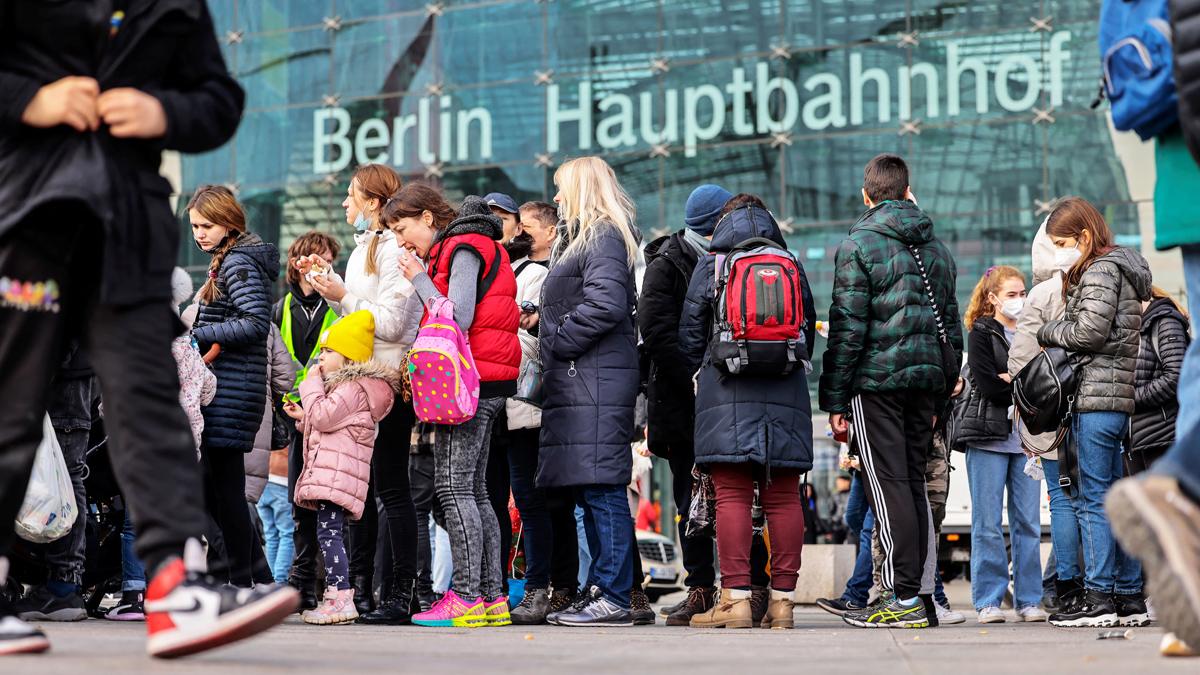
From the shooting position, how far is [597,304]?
23.8ft

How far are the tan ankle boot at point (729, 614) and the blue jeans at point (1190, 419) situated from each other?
3053 mm

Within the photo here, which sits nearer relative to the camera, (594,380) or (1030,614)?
(594,380)

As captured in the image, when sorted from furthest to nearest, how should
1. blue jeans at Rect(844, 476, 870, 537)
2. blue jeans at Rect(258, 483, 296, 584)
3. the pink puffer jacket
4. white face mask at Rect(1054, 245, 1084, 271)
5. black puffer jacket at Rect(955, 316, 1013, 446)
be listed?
blue jeans at Rect(258, 483, 296, 584)
blue jeans at Rect(844, 476, 870, 537)
black puffer jacket at Rect(955, 316, 1013, 446)
white face mask at Rect(1054, 245, 1084, 271)
the pink puffer jacket

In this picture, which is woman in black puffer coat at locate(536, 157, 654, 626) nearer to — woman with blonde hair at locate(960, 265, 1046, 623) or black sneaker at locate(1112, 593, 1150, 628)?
woman with blonde hair at locate(960, 265, 1046, 623)

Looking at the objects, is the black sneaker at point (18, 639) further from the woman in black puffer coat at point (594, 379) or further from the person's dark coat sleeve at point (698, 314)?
the person's dark coat sleeve at point (698, 314)

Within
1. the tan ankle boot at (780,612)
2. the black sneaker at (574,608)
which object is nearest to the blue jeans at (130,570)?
the black sneaker at (574,608)

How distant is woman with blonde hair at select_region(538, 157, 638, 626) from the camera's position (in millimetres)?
7258

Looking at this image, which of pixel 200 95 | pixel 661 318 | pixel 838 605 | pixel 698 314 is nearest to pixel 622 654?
pixel 200 95

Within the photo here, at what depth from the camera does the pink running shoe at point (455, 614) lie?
6.89 meters

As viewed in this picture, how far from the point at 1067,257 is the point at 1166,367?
73cm

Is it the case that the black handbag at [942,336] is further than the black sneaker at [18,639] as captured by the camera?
Yes

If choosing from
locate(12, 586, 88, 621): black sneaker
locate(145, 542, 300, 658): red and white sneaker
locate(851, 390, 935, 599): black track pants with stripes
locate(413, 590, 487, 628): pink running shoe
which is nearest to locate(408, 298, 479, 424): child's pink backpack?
locate(413, 590, 487, 628): pink running shoe

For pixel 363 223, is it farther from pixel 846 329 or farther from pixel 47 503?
pixel 846 329

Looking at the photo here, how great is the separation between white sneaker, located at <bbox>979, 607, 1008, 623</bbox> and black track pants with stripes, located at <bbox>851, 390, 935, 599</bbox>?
4.18 ft
